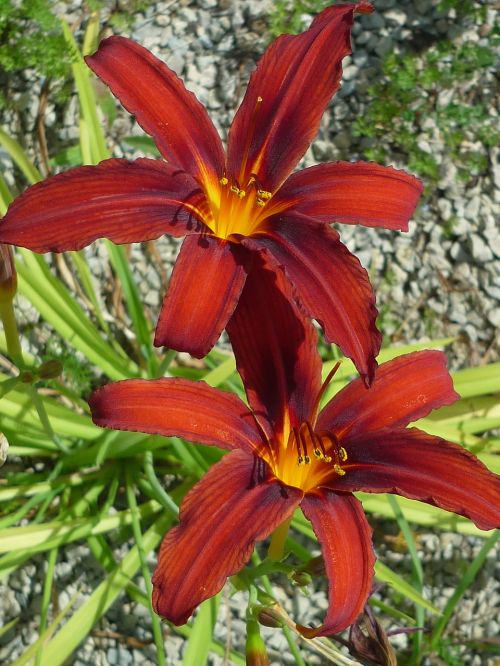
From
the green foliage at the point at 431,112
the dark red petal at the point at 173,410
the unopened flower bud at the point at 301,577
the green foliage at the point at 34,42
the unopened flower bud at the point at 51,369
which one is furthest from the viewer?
the green foliage at the point at 431,112

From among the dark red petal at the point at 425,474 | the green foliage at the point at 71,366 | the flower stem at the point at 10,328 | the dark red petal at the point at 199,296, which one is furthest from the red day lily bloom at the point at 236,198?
the green foliage at the point at 71,366

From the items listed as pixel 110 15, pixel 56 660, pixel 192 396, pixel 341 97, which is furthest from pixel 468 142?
pixel 56 660

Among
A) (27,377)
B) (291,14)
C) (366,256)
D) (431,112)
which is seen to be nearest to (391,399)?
(27,377)

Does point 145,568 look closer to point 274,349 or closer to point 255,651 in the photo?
point 255,651

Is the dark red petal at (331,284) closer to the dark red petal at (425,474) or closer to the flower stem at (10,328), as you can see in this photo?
the dark red petal at (425,474)

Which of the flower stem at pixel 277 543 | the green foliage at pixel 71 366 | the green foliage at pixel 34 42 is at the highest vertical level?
the green foliage at pixel 34 42

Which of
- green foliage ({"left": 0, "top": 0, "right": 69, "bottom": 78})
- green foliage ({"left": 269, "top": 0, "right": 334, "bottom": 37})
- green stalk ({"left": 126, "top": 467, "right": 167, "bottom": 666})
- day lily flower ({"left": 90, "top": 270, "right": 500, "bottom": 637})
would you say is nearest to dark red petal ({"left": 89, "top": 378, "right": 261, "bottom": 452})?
day lily flower ({"left": 90, "top": 270, "right": 500, "bottom": 637})
